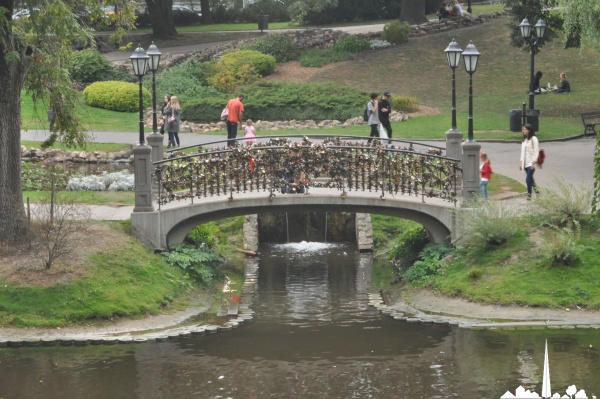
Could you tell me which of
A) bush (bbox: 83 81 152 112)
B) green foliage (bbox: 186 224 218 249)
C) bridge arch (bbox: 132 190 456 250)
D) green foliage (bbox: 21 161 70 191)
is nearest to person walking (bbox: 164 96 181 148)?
green foliage (bbox: 21 161 70 191)

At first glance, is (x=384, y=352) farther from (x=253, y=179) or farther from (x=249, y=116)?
(x=249, y=116)

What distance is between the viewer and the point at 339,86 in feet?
150

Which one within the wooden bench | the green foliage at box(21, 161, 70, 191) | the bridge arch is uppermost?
the wooden bench

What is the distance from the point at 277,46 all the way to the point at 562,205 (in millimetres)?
28106

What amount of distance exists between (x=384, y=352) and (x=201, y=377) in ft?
10.9

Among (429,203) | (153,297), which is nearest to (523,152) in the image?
(429,203)

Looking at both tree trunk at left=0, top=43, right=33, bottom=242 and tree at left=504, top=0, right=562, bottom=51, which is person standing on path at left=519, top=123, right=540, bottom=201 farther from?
tree at left=504, top=0, right=562, bottom=51

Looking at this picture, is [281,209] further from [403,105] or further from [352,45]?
[352,45]

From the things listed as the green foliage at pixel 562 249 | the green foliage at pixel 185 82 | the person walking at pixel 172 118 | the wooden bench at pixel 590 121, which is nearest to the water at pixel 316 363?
the green foliage at pixel 562 249

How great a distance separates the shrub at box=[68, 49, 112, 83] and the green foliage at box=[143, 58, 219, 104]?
2265 mm

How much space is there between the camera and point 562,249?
23.8 meters

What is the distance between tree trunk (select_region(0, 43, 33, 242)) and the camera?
24391 mm

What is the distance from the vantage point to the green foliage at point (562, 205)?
24969mm

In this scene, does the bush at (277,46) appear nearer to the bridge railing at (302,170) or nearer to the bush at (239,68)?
the bush at (239,68)
